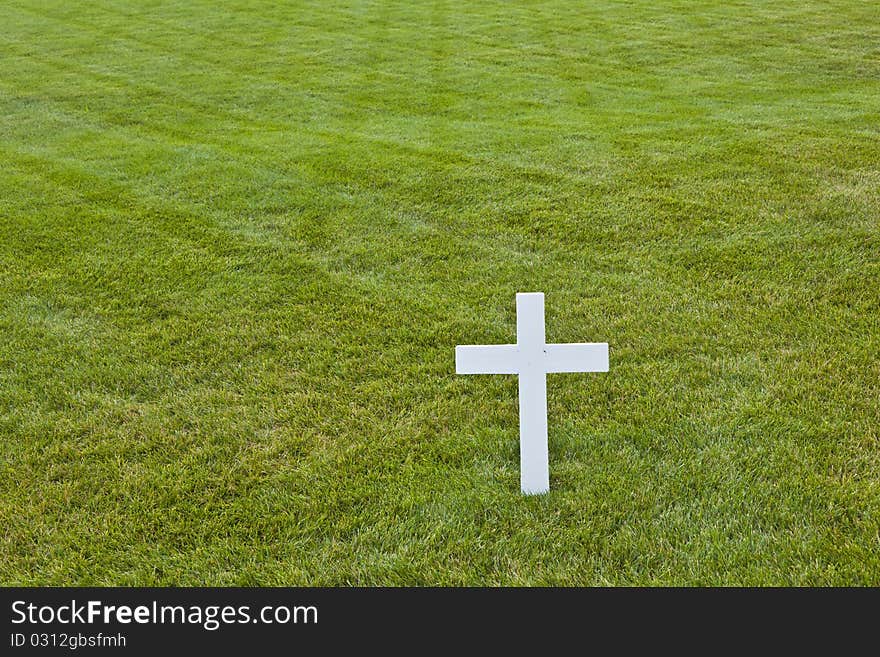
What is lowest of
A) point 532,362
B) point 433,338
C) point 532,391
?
point 433,338

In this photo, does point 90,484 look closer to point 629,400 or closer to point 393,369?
point 393,369

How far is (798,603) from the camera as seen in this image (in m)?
2.80

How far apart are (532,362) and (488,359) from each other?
189mm

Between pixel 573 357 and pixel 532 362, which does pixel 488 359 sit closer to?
pixel 532 362

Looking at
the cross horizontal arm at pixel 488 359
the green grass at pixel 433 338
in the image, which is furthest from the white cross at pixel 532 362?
the green grass at pixel 433 338

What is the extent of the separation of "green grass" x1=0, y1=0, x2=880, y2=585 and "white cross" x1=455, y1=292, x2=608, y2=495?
35 centimetres

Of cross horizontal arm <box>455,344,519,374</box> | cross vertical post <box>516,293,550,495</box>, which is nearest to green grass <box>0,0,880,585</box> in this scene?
cross vertical post <box>516,293,550,495</box>

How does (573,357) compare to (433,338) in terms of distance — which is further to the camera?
(433,338)

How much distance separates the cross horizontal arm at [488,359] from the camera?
3.25 m

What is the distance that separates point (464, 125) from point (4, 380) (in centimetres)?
688

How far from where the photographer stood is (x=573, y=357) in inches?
128

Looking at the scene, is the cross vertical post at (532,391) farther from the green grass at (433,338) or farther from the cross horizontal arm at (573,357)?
the green grass at (433,338)

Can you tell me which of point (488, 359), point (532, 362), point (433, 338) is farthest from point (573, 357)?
point (433, 338)

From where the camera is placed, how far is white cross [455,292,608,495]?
323 cm
